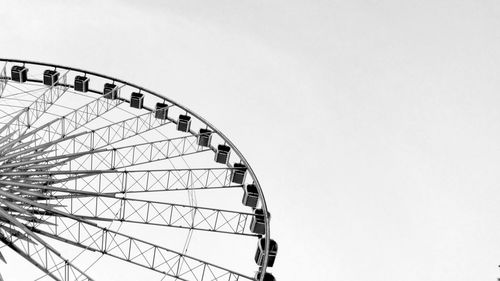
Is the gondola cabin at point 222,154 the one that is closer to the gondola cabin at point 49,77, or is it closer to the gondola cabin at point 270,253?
the gondola cabin at point 270,253

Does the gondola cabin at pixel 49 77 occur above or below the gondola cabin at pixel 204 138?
above

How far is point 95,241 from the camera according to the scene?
18828 millimetres

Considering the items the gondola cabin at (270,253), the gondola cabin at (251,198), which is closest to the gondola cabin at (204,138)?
the gondola cabin at (251,198)

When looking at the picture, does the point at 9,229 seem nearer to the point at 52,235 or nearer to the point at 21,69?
the point at 52,235

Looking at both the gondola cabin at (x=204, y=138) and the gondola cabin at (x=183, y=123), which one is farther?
the gondola cabin at (x=183, y=123)

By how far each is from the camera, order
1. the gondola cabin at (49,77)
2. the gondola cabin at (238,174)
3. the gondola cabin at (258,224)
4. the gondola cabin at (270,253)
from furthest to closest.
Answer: the gondola cabin at (49,77) → the gondola cabin at (238,174) → the gondola cabin at (258,224) → the gondola cabin at (270,253)

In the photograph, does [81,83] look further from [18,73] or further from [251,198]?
[251,198]

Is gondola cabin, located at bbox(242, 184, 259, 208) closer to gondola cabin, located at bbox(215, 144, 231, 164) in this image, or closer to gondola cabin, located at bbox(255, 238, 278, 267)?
gondola cabin, located at bbox(255, 238, 278, 267)

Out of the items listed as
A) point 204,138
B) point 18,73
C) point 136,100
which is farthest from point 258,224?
point 18,73

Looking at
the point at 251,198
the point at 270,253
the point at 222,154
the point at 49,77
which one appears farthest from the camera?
the point at 49,77

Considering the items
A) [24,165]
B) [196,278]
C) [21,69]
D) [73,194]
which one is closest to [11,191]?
[24,165]

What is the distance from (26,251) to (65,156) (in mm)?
4107

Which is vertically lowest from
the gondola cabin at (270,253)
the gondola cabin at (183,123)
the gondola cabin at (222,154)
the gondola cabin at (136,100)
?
the gondola cabin at (270,253)

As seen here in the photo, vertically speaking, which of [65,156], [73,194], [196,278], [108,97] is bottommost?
[196,278]
